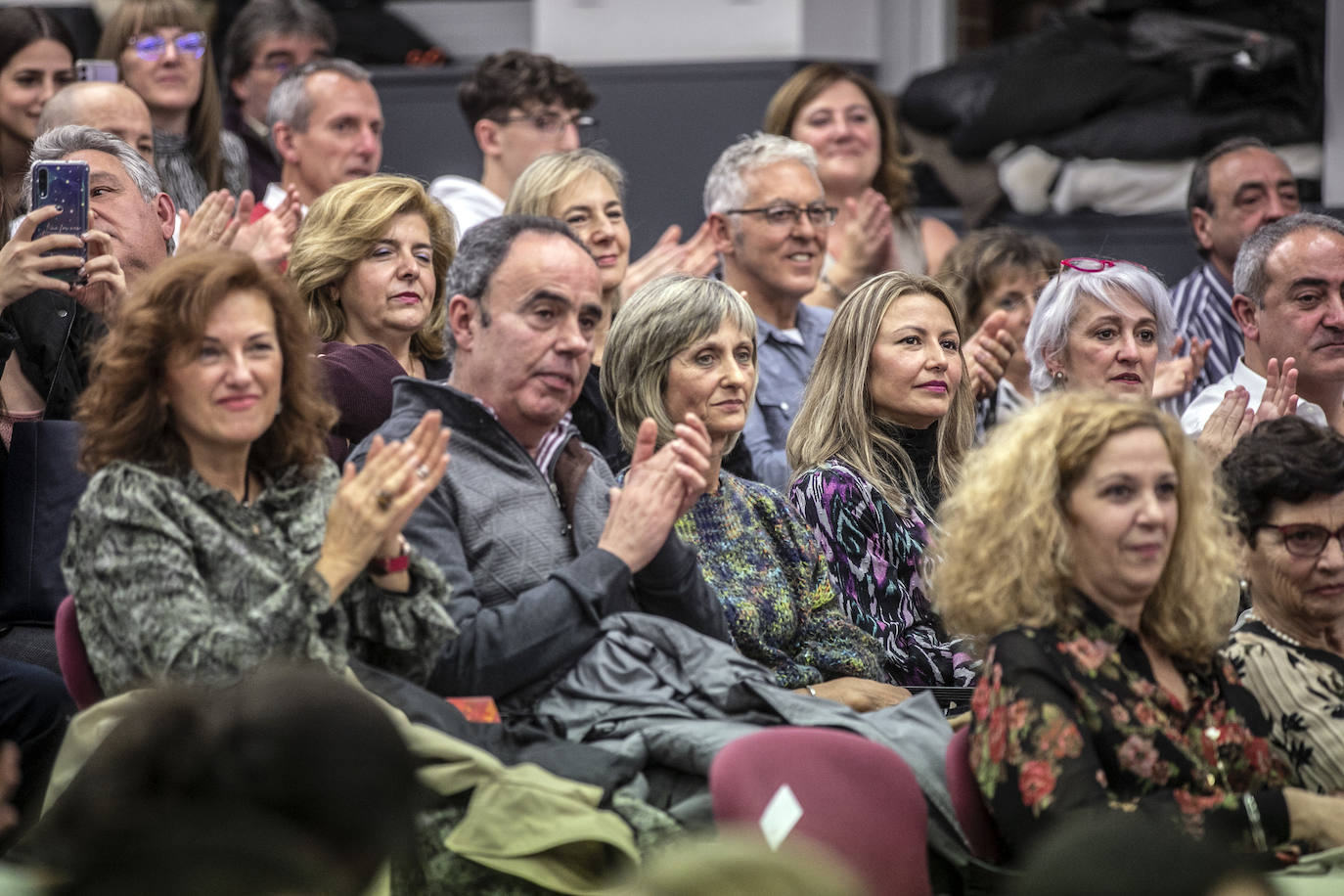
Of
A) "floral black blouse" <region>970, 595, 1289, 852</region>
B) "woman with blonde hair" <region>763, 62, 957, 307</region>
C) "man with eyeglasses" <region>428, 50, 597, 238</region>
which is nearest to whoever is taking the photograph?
"floral black blouse" <region>970, 595, 1289, 852</region>

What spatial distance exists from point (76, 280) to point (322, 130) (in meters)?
1.60

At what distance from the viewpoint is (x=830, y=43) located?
6.21 m

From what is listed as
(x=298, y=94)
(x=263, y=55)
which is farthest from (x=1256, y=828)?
(x=263, y=55)

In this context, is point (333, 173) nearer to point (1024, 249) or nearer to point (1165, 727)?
point (1024, 249)

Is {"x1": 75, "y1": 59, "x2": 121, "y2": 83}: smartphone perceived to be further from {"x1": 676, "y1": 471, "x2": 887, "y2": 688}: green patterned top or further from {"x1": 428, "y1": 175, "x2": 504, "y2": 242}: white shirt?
{"x1": 676, "y1": 471, "x2": 887, "y2": 688}: green patterned top

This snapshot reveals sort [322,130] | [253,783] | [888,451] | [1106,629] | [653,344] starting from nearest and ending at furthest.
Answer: [253,783] < [1106,629] < [653,344] < [888,451] < [322,130]

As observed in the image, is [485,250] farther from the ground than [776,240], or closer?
farther from the ground

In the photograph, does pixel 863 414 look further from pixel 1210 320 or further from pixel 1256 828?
pixel 1210 320

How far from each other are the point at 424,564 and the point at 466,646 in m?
0.16

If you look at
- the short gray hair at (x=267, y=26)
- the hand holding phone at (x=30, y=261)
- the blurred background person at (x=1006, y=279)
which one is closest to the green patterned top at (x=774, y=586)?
the hand holding phone at (x=30, y=261)

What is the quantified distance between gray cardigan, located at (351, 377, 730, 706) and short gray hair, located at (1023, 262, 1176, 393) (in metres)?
1.31

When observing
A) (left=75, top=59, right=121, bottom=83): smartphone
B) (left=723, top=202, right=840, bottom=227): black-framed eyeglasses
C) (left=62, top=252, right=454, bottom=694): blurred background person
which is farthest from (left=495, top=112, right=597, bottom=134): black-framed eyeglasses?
(left=62, top=252, right=454, bottom=694): blurred background person

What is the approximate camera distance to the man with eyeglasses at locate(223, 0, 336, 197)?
17.4 ft

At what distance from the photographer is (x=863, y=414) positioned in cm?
345
